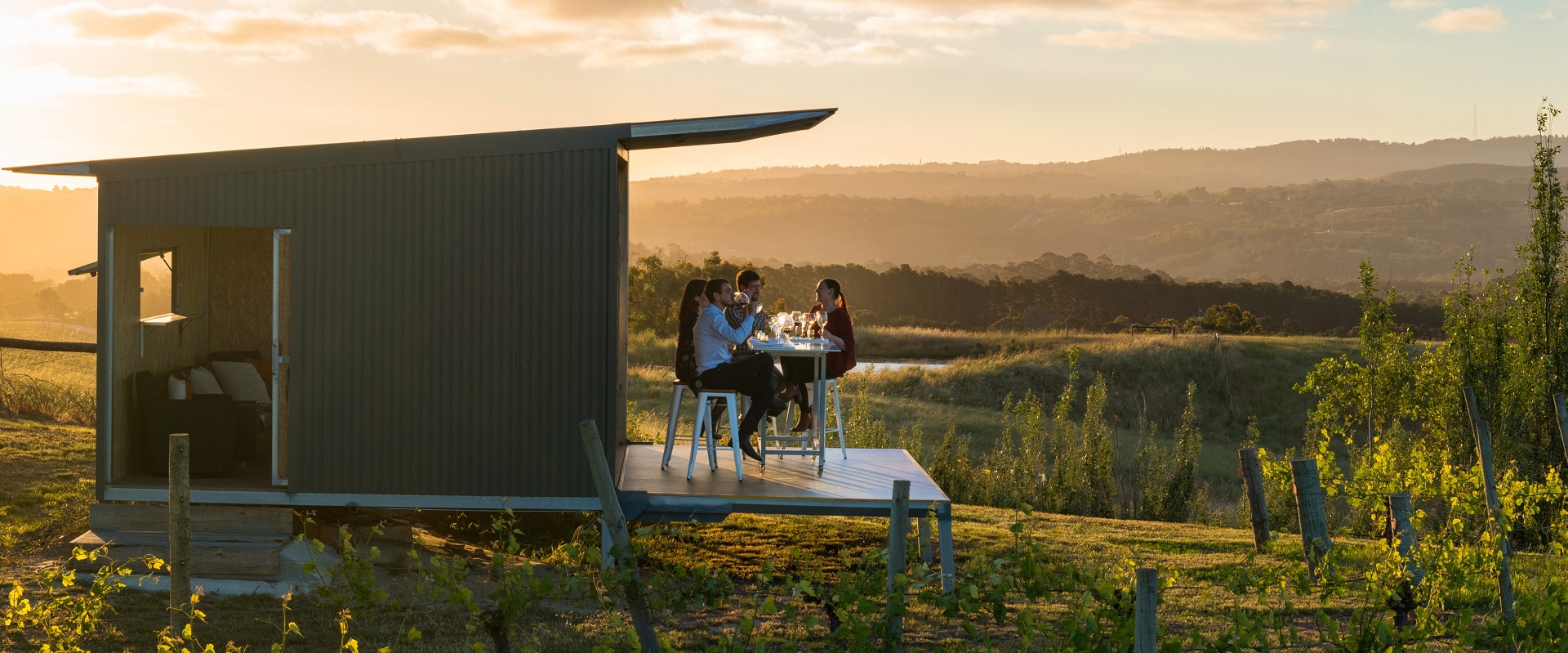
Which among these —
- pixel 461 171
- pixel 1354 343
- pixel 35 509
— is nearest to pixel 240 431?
pixel 35 509

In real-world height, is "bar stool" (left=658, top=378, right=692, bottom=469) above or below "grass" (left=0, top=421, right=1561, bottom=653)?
above

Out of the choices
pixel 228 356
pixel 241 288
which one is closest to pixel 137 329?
pixel 228 356

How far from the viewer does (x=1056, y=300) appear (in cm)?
5594

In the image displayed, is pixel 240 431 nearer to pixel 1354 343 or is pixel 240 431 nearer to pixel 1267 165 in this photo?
pixel 1354 343

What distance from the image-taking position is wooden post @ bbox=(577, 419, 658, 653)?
146 inches

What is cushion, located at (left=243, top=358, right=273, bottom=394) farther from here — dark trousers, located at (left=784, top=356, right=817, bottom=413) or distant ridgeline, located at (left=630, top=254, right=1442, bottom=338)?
distant ridgeline, located at (left=630, top=254, right=1442, bottom=338)

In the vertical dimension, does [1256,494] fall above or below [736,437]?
below

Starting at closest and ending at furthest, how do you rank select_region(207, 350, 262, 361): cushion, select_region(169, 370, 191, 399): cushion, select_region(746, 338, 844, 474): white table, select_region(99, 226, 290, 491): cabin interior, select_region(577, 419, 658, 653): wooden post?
1. select_region(577, 419, 658, 653): wooden post
2. select_region(99, 226, 290, 491): cabin interior
3. select_region(746, 338, 844, 474): white table
4. select_region(169, 370, 191, 399): cushion
5. select_region(207, 350, 262, 361): cushion

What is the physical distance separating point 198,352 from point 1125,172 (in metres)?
161

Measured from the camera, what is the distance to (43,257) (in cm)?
6838

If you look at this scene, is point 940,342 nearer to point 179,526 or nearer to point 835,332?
point 835,332

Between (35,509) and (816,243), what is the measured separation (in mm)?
92986

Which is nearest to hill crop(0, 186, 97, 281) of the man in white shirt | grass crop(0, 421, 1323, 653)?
grass crop(0, 421, 1323, 653)

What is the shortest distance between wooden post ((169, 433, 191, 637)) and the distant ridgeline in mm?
45087
